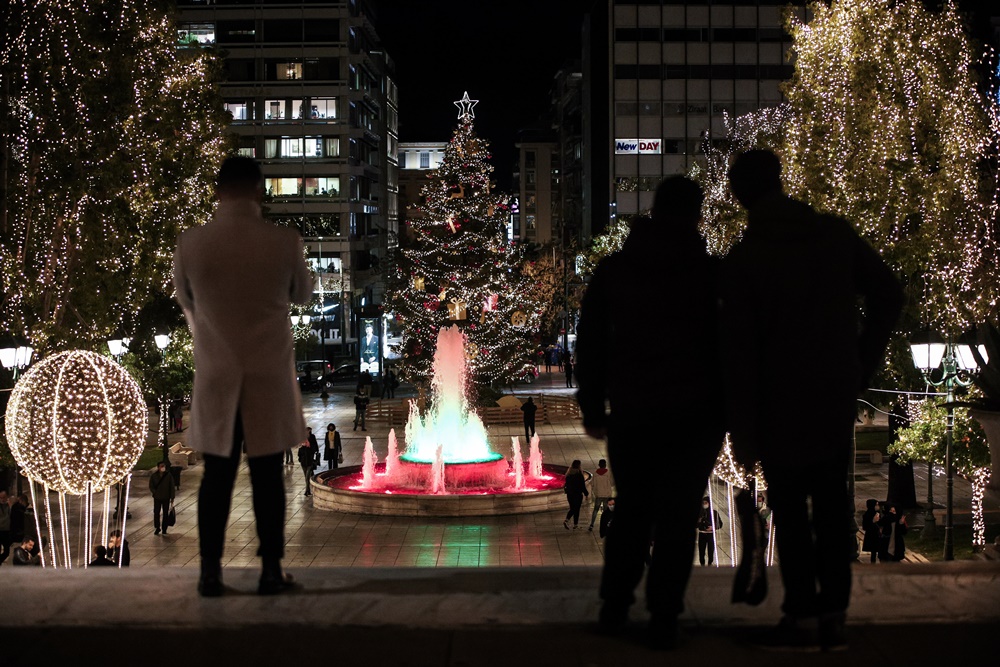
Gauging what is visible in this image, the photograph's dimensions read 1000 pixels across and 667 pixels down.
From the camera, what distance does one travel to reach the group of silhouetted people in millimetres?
4340

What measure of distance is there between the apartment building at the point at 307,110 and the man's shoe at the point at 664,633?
268ft

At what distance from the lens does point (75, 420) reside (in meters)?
11.5

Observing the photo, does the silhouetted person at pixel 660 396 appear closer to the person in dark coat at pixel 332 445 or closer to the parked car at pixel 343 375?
the person in dark coat at pixel 332 445

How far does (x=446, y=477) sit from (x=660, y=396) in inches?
919

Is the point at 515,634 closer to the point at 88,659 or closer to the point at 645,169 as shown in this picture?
the point at 88,659

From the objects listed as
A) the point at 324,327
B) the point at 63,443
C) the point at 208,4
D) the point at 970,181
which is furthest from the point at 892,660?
the point at 208,4

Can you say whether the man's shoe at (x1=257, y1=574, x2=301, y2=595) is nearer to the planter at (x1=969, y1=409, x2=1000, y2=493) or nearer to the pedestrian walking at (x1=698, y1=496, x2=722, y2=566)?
the pedestrian walking at (x1=698, y1=496, x2=722, y2=566)

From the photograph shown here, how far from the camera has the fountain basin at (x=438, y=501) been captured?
83.0 ft

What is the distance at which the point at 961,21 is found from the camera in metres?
23.5

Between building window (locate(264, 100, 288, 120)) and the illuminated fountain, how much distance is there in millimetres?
58709

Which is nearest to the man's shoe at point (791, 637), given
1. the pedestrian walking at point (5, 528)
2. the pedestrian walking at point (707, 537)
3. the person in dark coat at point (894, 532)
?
the pedestrian walking at point (707, 537)

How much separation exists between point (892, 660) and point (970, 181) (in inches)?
673

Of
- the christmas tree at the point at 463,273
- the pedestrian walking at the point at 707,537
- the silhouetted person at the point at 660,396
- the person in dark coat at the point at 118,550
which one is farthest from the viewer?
the christmas tree at the point at 463,273

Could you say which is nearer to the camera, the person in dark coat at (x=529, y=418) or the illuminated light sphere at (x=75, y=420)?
the illuminated light sphere at (x=75, y=420)
